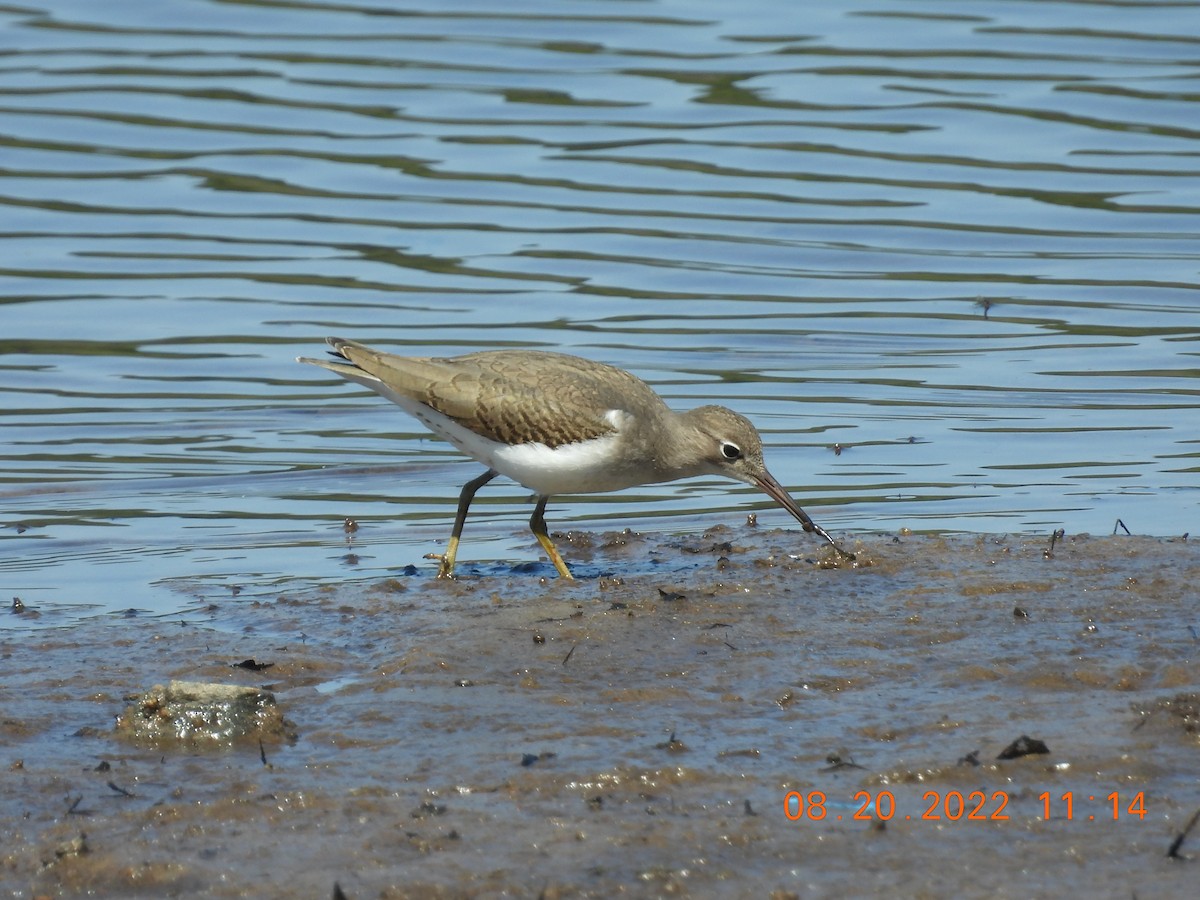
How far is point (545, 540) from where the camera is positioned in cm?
852

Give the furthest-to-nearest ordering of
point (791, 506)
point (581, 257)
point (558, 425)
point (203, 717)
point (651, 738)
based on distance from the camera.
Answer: point (581, 257) → point (791, 506) → point (558, 425) → point (203, 717) → point (651, 738)

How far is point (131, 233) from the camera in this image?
14578mm

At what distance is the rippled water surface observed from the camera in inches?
390

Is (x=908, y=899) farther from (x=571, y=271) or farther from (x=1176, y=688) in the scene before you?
(x=571, y=271)

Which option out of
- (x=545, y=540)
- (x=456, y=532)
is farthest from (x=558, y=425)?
(x=456, y=532)

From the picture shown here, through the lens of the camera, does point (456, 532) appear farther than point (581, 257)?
No

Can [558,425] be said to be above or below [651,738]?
above

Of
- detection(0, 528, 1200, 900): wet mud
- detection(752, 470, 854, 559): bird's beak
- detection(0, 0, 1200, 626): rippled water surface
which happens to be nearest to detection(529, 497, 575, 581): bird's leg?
detection(0, 528, 1200, 900): wet mud

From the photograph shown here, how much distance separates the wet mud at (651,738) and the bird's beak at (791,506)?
13cm

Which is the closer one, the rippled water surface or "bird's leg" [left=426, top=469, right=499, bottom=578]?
"bird's leg" [left=426, top=469, right=499, bottom=578]
